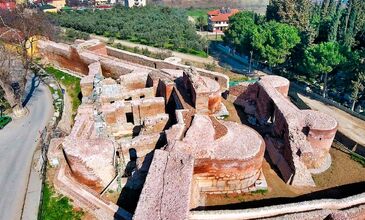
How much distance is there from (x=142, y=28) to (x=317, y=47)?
26.9m

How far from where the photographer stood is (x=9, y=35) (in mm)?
27578

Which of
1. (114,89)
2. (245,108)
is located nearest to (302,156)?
(245,108)

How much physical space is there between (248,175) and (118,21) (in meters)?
38.5

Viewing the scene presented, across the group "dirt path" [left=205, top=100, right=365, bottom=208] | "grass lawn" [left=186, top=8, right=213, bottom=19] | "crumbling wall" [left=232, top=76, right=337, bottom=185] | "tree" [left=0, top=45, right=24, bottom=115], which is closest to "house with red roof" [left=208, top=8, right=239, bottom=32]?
"grass lawn" [left=186, top=8, right=213, bottom=19]

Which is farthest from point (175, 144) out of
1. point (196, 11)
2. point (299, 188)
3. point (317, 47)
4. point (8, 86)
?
point (196, 11)

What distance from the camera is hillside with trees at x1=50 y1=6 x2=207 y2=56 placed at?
147 feet

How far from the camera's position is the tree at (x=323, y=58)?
27266 mm

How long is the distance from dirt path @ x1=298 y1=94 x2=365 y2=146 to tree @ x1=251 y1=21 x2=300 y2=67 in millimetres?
6445

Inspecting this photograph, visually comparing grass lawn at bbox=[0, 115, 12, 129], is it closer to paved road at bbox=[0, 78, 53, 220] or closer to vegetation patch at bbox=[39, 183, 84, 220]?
paved road at bbox=[0, 78, 53, 220]

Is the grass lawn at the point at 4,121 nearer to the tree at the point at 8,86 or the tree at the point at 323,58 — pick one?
the tree at the point at 8,86

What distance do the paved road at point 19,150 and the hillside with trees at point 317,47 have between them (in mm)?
21647

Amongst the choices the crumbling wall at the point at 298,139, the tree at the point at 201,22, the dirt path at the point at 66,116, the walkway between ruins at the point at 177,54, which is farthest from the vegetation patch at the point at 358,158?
the tree at the point at 201,22

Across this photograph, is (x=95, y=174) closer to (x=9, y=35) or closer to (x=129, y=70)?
(x=129, y=70)

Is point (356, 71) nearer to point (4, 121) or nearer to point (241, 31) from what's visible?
point (241, 31)
